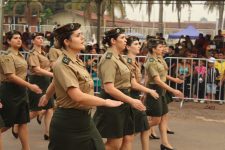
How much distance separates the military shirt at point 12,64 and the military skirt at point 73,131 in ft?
5.62

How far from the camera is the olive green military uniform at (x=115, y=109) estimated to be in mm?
Result: 4367

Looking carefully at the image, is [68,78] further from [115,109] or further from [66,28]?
[115,109]

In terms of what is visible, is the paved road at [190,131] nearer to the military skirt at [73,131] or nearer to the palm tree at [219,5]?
the military skirt at [73,131]

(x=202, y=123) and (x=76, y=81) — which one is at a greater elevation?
(x=76, y=81)

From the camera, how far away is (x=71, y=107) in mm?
3469

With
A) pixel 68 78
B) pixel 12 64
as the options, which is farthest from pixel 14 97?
pixel 68 78

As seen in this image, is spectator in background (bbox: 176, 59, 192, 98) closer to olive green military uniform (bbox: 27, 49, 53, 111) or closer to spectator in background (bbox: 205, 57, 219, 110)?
spectator in background (bbox: 205, 57, 219, 110)

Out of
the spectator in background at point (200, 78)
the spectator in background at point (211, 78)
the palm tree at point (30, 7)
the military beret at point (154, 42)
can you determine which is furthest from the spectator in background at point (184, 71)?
the palm tree at point (30, 7)

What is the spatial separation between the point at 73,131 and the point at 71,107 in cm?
20

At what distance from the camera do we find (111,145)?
4586 millimetres

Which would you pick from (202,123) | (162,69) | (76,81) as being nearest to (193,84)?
(202,123)

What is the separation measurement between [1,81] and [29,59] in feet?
2.81

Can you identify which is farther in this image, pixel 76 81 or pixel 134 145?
pixel 134 145

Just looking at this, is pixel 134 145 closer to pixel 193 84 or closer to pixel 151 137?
pixel 151 137
